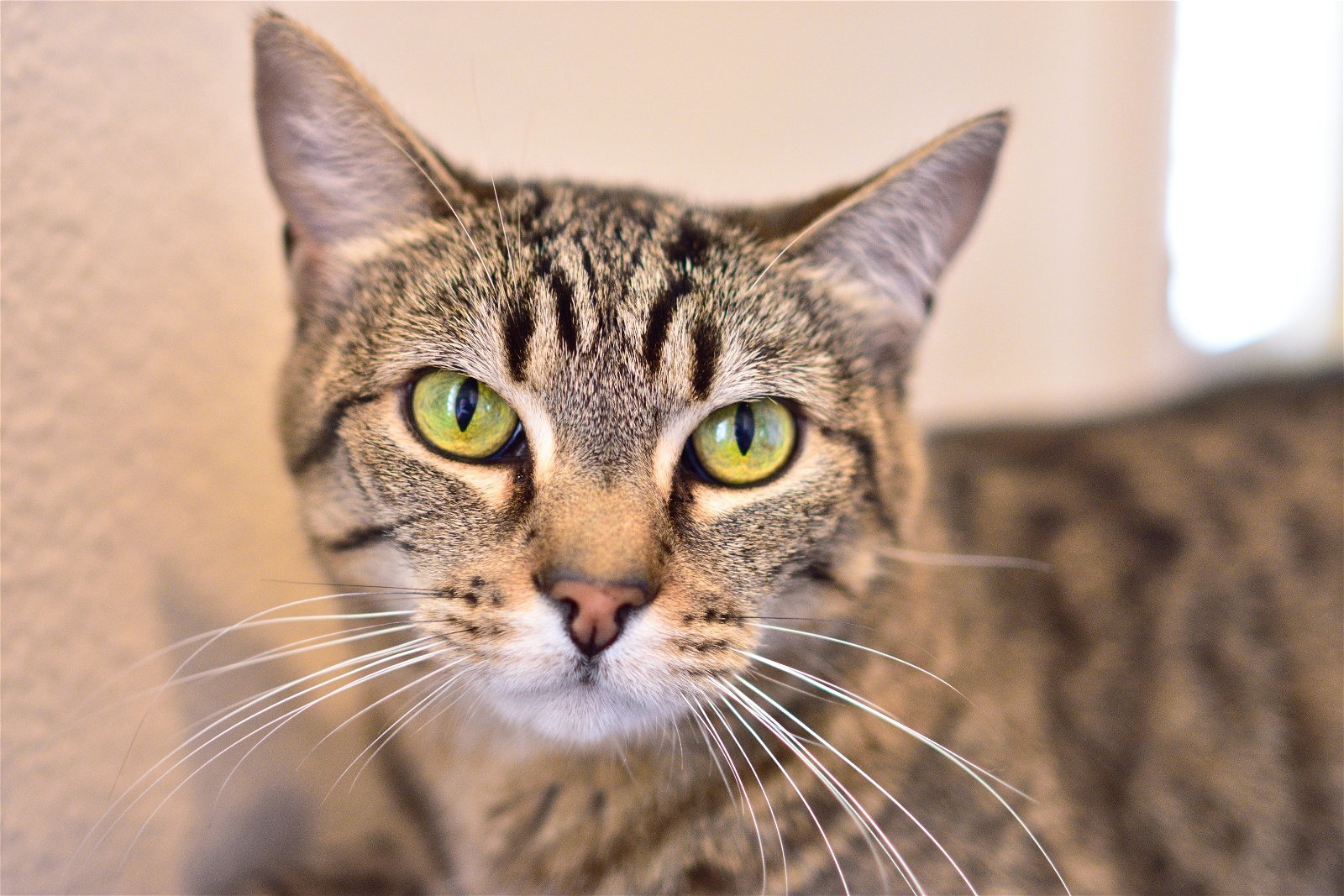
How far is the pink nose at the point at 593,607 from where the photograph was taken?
2.47 feet

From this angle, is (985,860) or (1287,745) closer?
(985,860)

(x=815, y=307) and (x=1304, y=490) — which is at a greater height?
(x=815, y=307)

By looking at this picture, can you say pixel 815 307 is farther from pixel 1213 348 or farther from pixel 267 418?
pixel 1213 348

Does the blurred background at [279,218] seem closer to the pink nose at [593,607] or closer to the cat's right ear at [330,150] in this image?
the cat's right ear at [330,150]

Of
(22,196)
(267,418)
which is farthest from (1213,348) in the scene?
(22,196)

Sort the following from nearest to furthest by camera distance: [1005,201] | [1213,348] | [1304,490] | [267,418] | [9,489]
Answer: [9,489], [267,418], [1304,490], [1005,201], [1213,348]

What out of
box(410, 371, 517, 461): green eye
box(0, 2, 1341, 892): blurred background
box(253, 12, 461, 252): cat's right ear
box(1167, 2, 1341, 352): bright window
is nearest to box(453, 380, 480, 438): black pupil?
box(410, 371, 517, 461): green eye

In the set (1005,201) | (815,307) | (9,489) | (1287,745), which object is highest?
(1005,201)

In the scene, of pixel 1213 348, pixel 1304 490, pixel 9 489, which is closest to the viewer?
pixel 9 489

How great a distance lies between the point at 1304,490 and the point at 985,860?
2.82 feet

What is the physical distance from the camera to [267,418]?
124cm

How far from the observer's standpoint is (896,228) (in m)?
1.01

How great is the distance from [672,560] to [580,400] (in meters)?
0.17

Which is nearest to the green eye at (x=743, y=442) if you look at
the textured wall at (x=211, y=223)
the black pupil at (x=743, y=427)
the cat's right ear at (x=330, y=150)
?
the black pupil at (x=743, y=427)
